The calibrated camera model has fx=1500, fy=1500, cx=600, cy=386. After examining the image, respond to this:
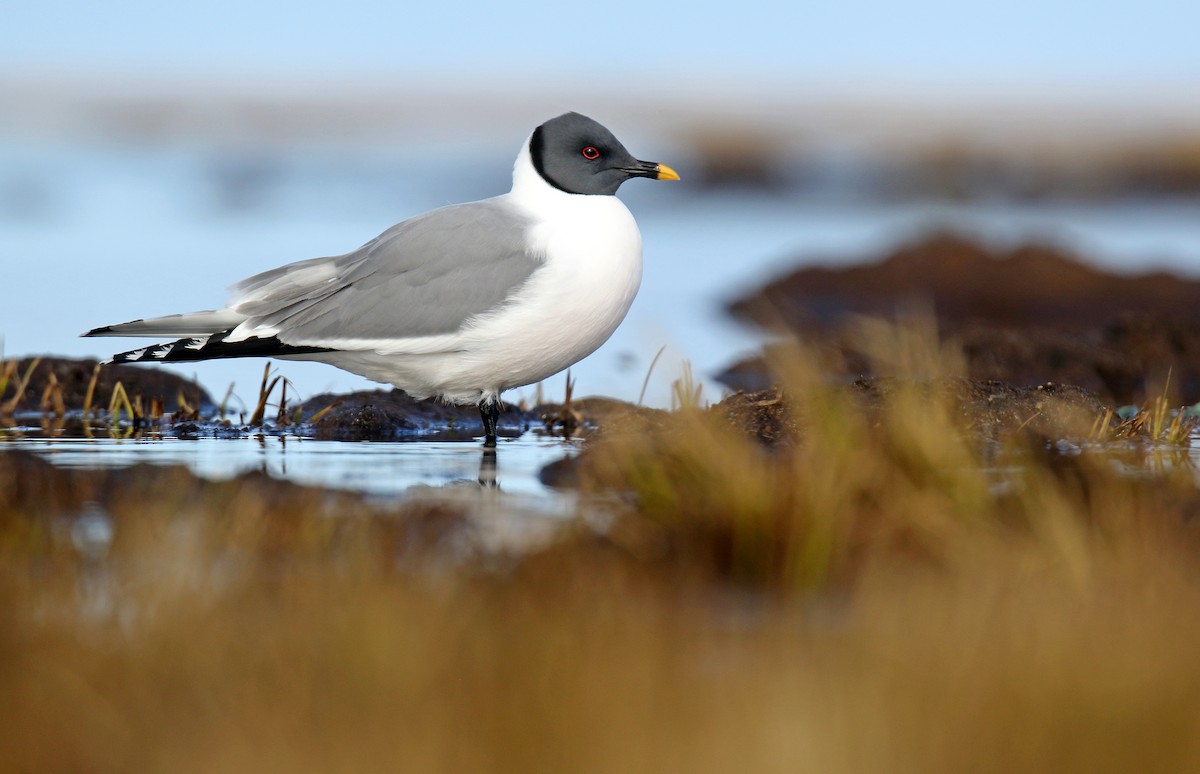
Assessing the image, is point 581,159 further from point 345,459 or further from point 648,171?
point 345,459

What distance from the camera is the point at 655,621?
3.17 meters

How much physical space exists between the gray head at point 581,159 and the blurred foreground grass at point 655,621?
7.09 ft

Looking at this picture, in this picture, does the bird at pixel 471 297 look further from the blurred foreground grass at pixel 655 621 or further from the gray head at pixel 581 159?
the blurred foreground grass at pixel 655 621

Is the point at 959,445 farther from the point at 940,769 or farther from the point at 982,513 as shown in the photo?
the point at 940,769

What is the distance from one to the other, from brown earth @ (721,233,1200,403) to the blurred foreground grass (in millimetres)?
4759

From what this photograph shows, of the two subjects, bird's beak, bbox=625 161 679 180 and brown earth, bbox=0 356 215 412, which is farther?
brown earth, bbox=0 356 215 412

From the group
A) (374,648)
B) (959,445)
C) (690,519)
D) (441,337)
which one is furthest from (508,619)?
(441,337)

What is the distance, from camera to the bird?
6055 millimetres

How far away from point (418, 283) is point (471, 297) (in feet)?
1.01

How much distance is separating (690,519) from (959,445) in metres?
0.97

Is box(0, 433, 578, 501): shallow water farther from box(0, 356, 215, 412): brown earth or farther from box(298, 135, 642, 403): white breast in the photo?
box(0, 356, 215, 412): brown earth

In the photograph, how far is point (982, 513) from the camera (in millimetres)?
4074

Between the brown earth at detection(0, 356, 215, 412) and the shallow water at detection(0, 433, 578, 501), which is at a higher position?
the brown earth at detection(0, 356, 215, 412)

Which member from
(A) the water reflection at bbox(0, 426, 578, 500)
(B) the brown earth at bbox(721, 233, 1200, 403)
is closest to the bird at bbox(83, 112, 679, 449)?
(A) the water reflection at bbox(0, 426, 578, 500)
